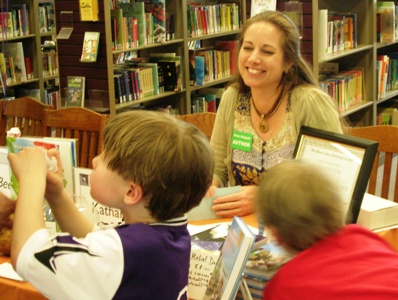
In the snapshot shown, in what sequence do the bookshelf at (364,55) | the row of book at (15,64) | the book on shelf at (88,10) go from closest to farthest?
1. the book on shelf at (88,10)
2. the bookshelf at (364,55)
3. the row of book at (15,64)

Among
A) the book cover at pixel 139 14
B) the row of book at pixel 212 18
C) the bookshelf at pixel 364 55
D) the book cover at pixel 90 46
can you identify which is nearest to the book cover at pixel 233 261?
the book cover at pixel 90 46

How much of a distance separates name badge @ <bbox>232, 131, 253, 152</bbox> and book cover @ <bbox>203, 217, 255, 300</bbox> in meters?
1.10

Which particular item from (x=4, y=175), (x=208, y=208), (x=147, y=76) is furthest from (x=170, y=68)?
(x=4, y=175)

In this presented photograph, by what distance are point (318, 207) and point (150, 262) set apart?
1.13 ft

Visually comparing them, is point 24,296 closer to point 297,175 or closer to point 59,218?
point 59,218

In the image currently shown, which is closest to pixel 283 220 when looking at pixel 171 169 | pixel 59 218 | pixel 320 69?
pixel 171 169

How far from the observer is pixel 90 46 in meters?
4.21

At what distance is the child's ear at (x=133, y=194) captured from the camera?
135cm

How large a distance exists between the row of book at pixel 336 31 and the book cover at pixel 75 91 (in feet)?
6.10

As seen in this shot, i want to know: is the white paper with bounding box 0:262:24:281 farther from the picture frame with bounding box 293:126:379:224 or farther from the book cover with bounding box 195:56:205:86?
the book cover with bounding box 195:56:205:86

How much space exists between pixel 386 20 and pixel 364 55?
349 millimetres

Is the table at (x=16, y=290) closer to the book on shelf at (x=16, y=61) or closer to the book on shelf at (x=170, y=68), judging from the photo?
the book on shelf at (x=170, y=68)

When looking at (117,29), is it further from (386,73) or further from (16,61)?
(386,73)

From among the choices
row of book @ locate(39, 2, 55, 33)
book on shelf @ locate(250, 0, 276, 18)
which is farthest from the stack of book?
row of book @ locate(39, 2, 55, 33)
